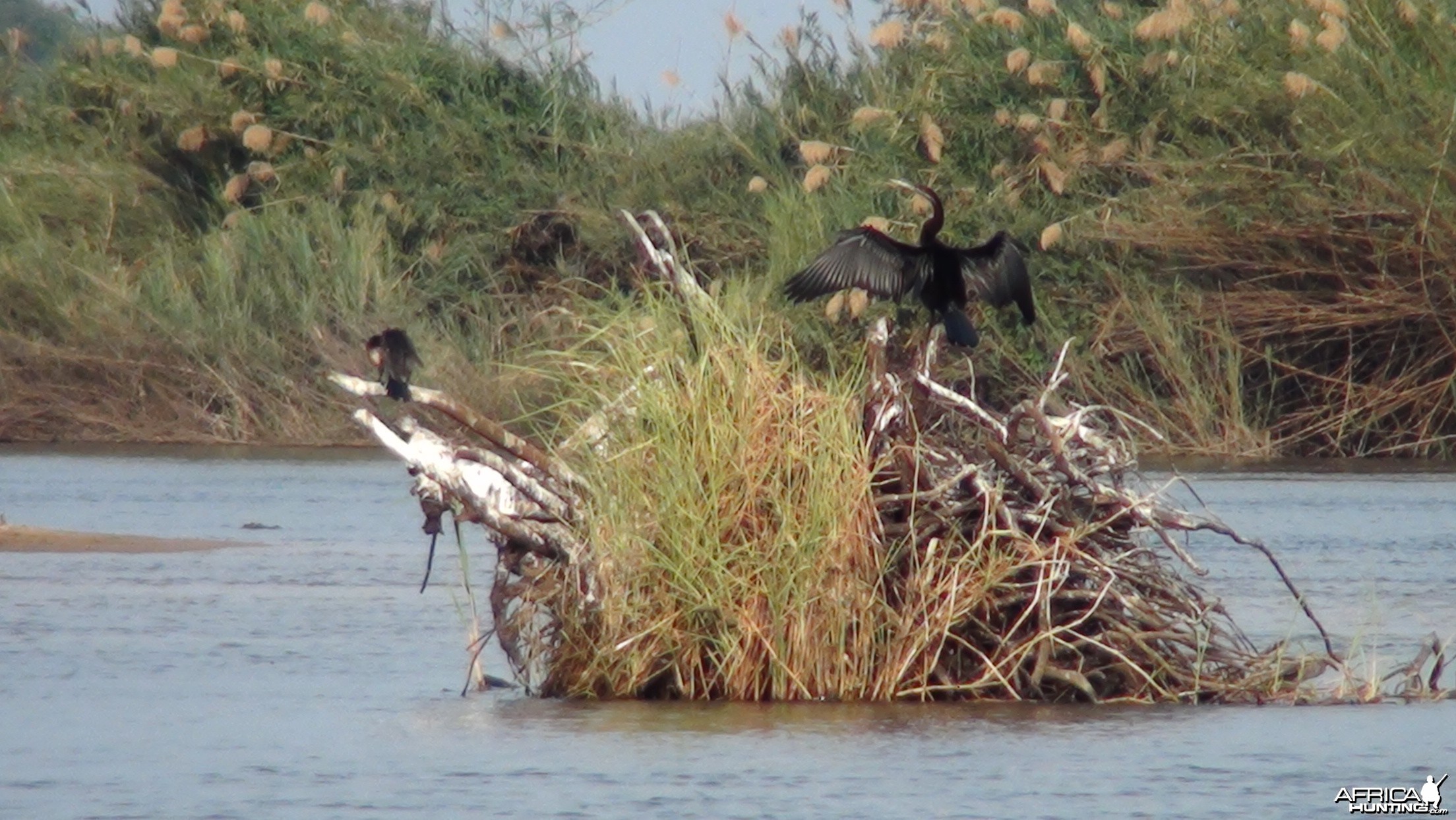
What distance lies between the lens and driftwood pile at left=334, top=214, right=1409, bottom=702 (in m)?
8.95

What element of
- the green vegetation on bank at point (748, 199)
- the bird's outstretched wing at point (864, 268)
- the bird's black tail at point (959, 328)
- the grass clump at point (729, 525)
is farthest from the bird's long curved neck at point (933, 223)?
the green vegetation on bank at point (748, 199)

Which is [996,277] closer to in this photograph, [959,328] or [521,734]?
[959,328]

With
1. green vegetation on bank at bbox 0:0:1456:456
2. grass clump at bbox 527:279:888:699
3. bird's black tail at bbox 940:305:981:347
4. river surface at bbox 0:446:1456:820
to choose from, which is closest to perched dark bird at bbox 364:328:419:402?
grass clump at bbox 527:279:888:699

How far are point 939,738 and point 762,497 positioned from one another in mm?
1032

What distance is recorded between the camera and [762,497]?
29.5ft

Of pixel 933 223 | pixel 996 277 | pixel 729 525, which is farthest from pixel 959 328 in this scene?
pixel 729 525

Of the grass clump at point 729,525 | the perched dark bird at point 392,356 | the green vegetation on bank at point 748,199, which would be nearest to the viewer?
the grass clump at point 729,525

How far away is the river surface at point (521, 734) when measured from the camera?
26.1ft

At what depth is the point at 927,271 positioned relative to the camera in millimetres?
10922

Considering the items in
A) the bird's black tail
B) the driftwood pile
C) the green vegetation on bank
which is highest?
the green vegetation on bank

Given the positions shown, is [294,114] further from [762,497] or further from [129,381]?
[762,497]

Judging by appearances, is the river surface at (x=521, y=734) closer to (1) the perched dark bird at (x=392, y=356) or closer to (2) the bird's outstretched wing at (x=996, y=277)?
(1) the perched dark bird at (x=392, y=356)

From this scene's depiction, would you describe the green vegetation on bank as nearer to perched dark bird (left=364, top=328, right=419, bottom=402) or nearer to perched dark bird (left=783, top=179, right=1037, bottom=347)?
perched dark bird (left=783, top=179, right=1037, bottom=347)

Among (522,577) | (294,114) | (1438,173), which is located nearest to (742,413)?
(522,577)
